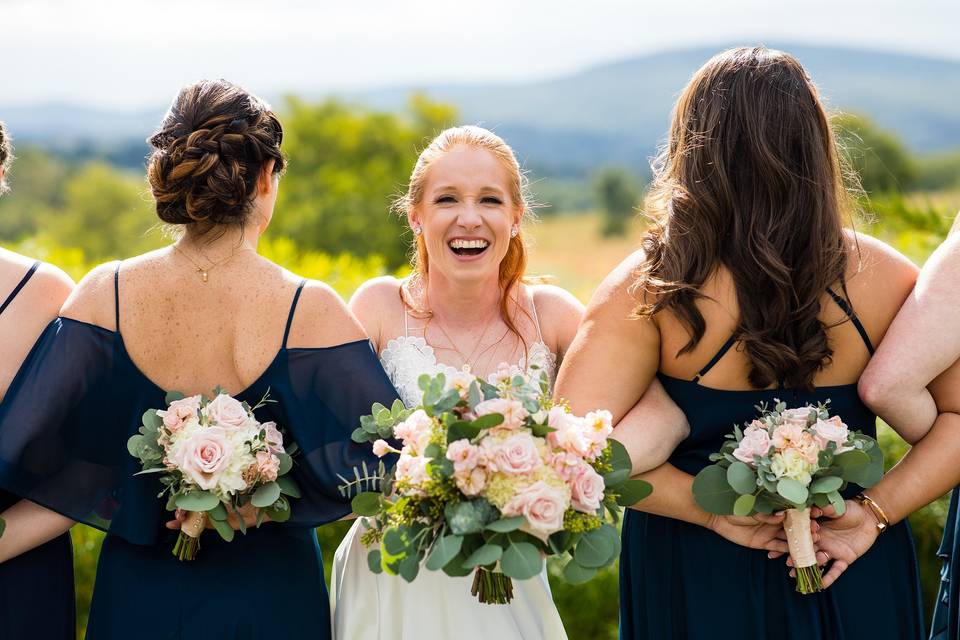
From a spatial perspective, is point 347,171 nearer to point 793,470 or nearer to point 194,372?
point 194,372

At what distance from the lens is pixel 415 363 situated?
387cm

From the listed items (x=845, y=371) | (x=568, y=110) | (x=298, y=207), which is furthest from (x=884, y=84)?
(x=845, y=371)

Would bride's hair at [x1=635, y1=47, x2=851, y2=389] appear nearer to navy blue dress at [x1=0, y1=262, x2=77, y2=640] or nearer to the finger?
→ the finger

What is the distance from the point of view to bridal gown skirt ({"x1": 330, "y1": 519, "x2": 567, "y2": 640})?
3443 millimetres

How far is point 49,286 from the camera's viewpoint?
11.2 ft

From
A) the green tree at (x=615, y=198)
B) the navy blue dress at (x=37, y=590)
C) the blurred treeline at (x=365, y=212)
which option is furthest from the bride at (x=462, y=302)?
the green tree at (x=615, y=198)

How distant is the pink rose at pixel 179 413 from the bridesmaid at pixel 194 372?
136 mm

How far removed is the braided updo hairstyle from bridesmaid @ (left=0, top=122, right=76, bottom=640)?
57cm

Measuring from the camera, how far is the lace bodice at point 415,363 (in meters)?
3.79

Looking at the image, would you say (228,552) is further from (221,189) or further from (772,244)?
(772,244)

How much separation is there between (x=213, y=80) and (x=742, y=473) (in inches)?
79.3

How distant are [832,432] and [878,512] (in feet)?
1.49

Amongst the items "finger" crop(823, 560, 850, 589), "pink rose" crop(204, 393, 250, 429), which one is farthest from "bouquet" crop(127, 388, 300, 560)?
"finger" crop(823, 560, 850, 589)

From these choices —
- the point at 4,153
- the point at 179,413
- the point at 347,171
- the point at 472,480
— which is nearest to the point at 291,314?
the point at 179,413
